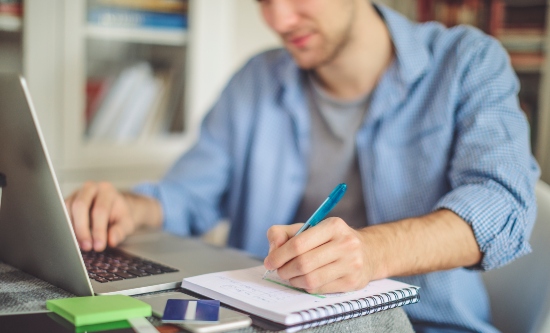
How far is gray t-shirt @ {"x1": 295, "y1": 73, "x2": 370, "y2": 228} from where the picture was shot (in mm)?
1257

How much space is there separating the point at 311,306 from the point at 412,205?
1.95ft

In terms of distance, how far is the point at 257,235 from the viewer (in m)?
1.36

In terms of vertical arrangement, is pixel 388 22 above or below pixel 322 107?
above

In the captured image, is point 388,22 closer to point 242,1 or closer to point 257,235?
point 257,235

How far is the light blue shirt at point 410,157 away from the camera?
98 centimetres

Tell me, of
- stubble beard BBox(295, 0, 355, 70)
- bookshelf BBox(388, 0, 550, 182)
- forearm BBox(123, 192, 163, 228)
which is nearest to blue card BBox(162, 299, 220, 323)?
forearm BBox(123, 192, 163, 228)

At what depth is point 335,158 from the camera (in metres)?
1.29

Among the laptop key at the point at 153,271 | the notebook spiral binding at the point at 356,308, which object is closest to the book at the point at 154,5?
the laptop key at the point at 153,271

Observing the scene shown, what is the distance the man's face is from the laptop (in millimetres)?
525

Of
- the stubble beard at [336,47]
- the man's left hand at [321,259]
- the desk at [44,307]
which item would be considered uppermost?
the stubble beard at [336,47]

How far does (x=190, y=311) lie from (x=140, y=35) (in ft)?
4.78

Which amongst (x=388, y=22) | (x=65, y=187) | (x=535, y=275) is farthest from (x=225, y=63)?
(x=535, y=275)

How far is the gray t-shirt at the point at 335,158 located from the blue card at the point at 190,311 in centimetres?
63

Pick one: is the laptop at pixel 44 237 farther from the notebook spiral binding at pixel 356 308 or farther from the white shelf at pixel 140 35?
the white shelf at pixel 140 35
